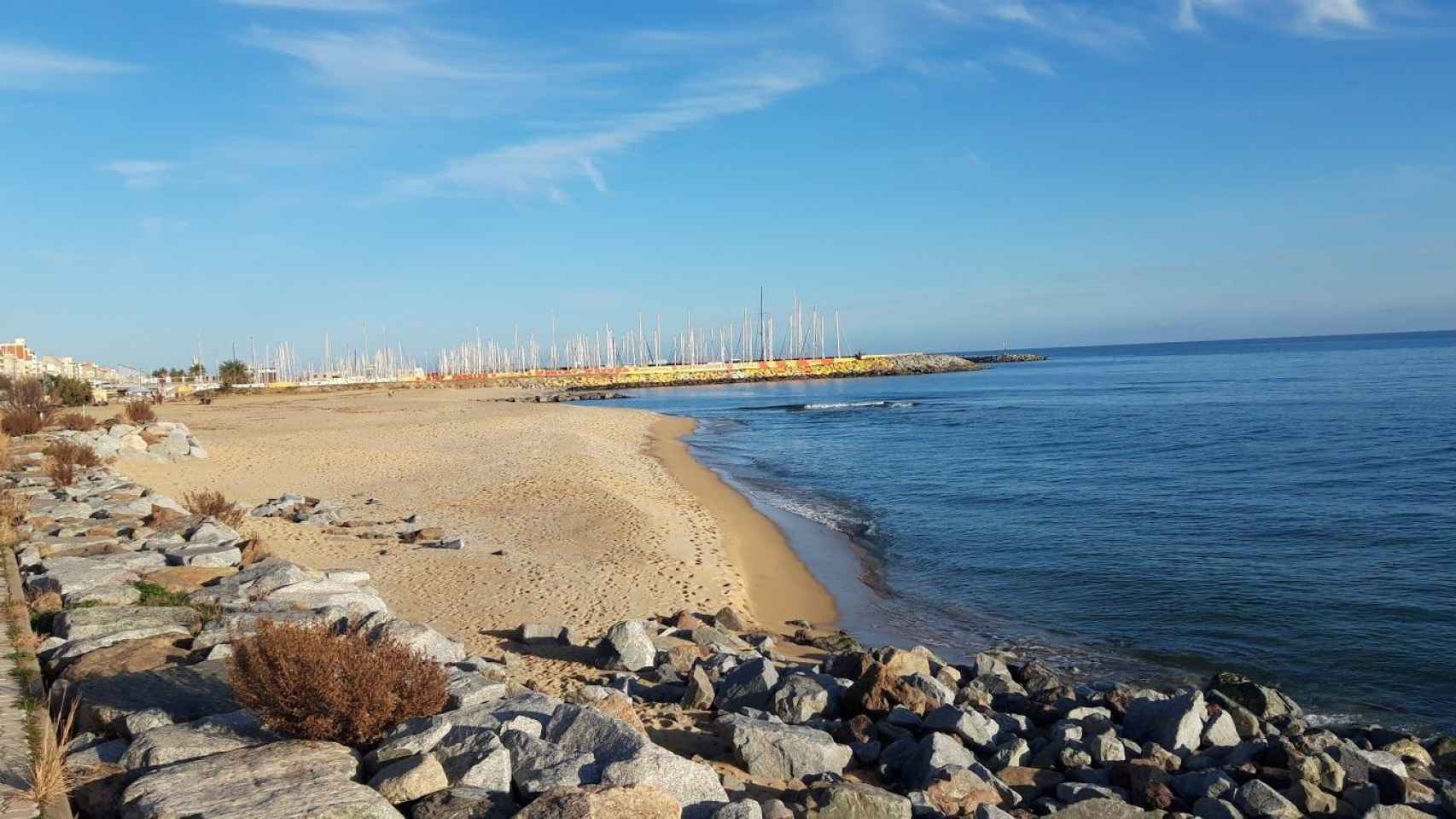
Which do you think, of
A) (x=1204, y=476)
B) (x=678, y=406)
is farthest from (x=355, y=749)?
(x=678, y=406)

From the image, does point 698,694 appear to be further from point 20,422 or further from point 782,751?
point 20,422

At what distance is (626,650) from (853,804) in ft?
13.2

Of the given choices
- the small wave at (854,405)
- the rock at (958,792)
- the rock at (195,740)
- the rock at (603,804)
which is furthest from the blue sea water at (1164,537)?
the small wave at (854,405)

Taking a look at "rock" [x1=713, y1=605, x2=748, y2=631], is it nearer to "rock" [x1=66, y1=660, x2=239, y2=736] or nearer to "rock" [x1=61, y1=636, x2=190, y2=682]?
"rock" [x1=61, y1=636, x2=190, y2=682]

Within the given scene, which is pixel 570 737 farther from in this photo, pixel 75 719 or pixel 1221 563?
pixel 1221 563

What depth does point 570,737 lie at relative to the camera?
5836 millimetres

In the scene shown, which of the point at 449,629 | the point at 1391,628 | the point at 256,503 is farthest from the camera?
the point at 256,503

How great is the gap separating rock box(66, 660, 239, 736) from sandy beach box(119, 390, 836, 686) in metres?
3.67

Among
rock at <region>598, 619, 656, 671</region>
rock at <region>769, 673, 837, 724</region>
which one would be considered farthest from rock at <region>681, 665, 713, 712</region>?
rock at <region>598, 619, 656, 671</region>

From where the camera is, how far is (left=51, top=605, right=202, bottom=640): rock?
Result: 25.6ft

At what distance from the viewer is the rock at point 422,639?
26.4 feet

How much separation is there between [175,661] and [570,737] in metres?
3.42

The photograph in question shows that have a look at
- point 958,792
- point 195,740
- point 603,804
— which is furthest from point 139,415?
point 603,804

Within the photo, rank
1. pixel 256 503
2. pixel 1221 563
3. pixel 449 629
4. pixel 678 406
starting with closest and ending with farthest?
pixel 449 629, pixel 1221 563, pixel 256 503, pixel 678 406
